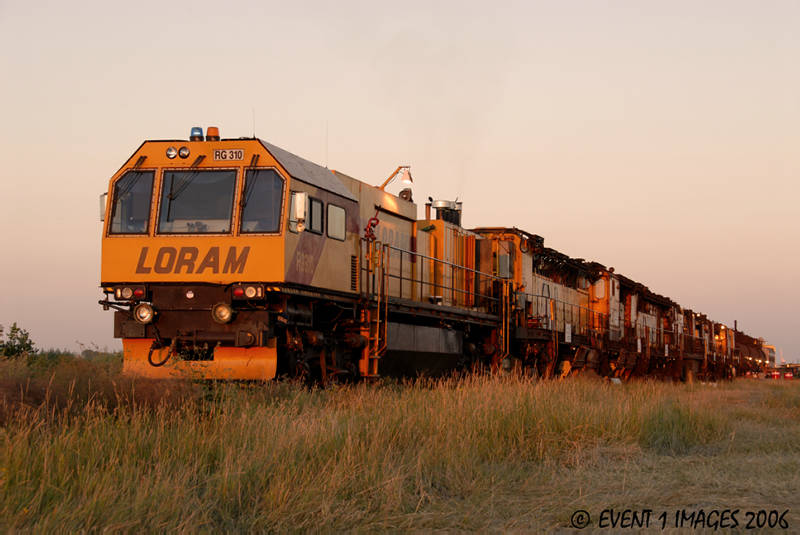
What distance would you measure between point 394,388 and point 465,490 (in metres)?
6.92

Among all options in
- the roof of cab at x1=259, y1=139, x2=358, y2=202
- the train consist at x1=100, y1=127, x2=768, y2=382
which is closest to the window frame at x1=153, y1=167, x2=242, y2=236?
the train consist at x1=100, y1=127, x2=768, y2=382

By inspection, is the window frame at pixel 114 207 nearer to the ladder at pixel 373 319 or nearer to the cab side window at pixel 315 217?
the cab side window at pixel 315 217

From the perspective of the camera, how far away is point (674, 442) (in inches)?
386

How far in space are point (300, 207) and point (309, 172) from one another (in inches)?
53.1

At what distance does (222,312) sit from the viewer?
1187cm

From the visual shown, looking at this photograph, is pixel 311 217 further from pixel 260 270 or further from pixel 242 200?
pixel 260 270

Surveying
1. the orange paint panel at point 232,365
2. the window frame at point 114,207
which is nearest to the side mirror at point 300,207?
the orange paint panel at point 232,365

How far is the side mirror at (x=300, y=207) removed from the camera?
11.9m

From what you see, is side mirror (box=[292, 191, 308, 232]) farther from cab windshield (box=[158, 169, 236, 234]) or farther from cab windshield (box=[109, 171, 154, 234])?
cab windshield (box=[109, 171, 154, 234])

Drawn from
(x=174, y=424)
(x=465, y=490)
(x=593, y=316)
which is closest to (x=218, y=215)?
(x=174, y=424)

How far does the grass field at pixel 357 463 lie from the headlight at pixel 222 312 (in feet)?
4.03

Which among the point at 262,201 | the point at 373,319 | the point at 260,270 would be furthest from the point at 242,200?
the point at 373,319

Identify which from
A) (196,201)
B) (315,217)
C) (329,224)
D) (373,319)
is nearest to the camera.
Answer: (196,201)

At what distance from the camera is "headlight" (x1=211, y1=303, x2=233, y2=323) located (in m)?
11.8
